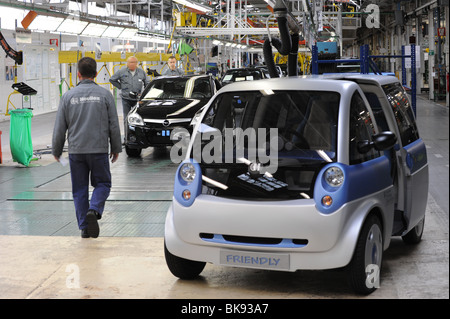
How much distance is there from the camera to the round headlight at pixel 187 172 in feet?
16.7

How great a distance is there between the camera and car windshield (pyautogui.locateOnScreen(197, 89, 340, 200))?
4875 millimetres

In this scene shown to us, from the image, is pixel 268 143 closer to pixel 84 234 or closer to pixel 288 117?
pixel 288 117

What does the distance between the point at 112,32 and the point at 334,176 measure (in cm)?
1641

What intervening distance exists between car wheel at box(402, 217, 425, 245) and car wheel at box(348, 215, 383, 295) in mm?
1249

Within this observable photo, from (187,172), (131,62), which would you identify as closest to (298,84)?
(187,172)

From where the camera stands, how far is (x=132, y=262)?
19.3 feet

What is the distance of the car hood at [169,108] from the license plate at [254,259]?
8106 millimetres

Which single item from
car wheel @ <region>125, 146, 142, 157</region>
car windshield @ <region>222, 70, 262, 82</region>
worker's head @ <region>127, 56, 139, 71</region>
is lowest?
car wheel @ <region>125, 146, 142, 157</region>

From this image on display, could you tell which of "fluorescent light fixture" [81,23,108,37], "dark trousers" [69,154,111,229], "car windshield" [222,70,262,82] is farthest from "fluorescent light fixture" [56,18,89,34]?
"dark trousers" [69,154,111,229]

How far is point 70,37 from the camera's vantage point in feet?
87.4

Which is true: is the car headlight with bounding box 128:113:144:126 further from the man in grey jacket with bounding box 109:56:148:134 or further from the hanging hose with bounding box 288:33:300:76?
the hanging hose with bounding box 288:33:300:76

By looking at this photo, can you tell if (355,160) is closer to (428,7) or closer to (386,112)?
(386,112)

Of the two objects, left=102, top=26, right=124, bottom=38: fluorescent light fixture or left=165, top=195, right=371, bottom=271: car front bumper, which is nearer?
left=165, top=195, right=371, bottom=271: car front bumper

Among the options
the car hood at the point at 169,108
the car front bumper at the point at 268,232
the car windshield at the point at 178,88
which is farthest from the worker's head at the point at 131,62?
the car front bumper at the point at 268,232
